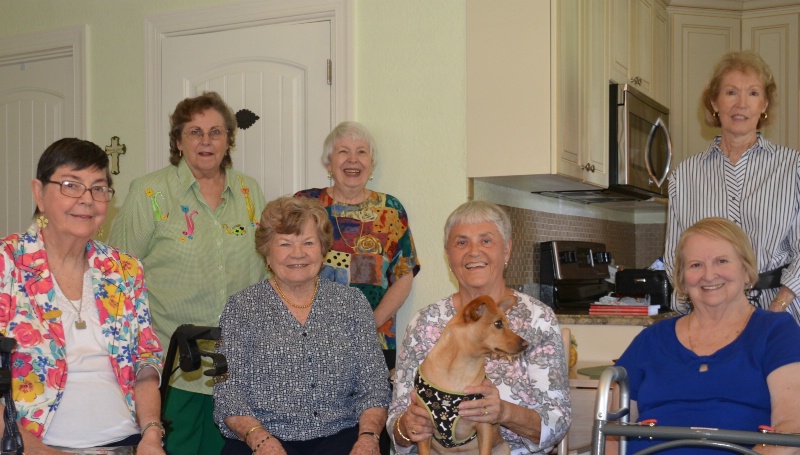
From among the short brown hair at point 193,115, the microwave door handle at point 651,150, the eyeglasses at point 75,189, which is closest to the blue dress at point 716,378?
the eyeglasses at point 75,189

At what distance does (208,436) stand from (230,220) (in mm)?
729

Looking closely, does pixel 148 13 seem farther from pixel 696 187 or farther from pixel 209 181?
pixel 696 187

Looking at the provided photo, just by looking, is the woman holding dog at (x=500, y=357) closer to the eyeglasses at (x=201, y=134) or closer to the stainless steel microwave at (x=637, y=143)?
the eyeglasses at (x=201, y=134)

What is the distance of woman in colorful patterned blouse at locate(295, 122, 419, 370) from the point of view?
3367mm

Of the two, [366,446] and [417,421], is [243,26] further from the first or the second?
[417,421]

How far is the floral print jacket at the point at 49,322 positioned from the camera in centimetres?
210

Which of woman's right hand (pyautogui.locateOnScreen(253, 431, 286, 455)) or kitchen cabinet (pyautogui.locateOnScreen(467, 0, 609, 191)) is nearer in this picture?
woman's right hand (pyautogui.locateOnScreen(253, 431, 286, 455))

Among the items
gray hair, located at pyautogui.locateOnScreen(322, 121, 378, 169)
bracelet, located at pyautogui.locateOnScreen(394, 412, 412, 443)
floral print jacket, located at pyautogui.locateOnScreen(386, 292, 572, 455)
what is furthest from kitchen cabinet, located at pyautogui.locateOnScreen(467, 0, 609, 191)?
bracelet, located at pyautogui.locateOnScreen(394, 412, 412, 443)

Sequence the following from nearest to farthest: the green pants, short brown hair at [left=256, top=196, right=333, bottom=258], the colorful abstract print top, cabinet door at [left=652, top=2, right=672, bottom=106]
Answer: short brown hair at [left=256, top=196, right=333, bottom=258] < the green pants < the colorful abstract print top < cabinet door at [left=652, top=2, right=672, bottom=106]

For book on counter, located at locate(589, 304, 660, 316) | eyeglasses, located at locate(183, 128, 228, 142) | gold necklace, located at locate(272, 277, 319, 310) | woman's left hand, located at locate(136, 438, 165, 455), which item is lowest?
woman's left hand, located at locate(136, 438, 165, 455)

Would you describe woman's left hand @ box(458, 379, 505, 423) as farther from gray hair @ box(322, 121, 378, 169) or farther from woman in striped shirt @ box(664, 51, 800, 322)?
gray hair @ box(322, 121, 378, 169)

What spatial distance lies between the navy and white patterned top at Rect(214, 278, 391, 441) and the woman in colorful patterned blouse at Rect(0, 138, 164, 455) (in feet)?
0.75

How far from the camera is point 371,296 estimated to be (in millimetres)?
3377

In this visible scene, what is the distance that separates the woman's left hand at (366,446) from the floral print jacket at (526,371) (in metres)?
0.07
